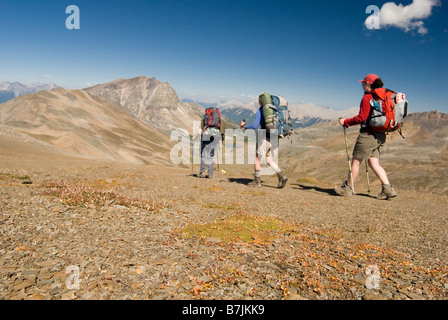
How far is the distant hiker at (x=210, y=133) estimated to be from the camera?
1802 centimetres

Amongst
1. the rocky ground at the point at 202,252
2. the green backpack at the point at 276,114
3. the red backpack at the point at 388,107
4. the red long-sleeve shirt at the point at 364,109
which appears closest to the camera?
the rocky ground at the point at 202,252

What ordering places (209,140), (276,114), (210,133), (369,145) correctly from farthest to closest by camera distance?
(209,140) → (210,133) → (276,114) → (369,145)

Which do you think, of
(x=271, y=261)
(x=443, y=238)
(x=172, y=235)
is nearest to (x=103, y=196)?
(x=172, y=235)

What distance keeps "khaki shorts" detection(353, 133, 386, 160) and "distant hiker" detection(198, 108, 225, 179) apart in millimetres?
8694

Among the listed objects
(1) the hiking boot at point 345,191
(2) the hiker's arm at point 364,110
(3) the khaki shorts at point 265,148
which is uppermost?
(2) the hiker's arm at point 364,110

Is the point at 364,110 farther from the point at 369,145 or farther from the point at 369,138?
the point at 369,145

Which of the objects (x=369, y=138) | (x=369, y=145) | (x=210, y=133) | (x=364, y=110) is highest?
(x=364, y=110)

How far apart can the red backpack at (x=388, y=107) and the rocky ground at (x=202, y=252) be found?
427cm

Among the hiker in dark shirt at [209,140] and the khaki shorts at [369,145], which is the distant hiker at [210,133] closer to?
the hiker in dark shirt at [209,140]

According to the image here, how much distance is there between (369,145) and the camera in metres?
12.3

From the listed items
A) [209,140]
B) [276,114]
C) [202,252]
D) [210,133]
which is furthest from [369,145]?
[202,252]

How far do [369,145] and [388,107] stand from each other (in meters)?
1.82

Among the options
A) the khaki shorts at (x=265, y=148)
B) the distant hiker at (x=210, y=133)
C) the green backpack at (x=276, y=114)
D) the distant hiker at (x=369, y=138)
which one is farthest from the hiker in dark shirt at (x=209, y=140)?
the distant hiker at (x=369, y=138)
